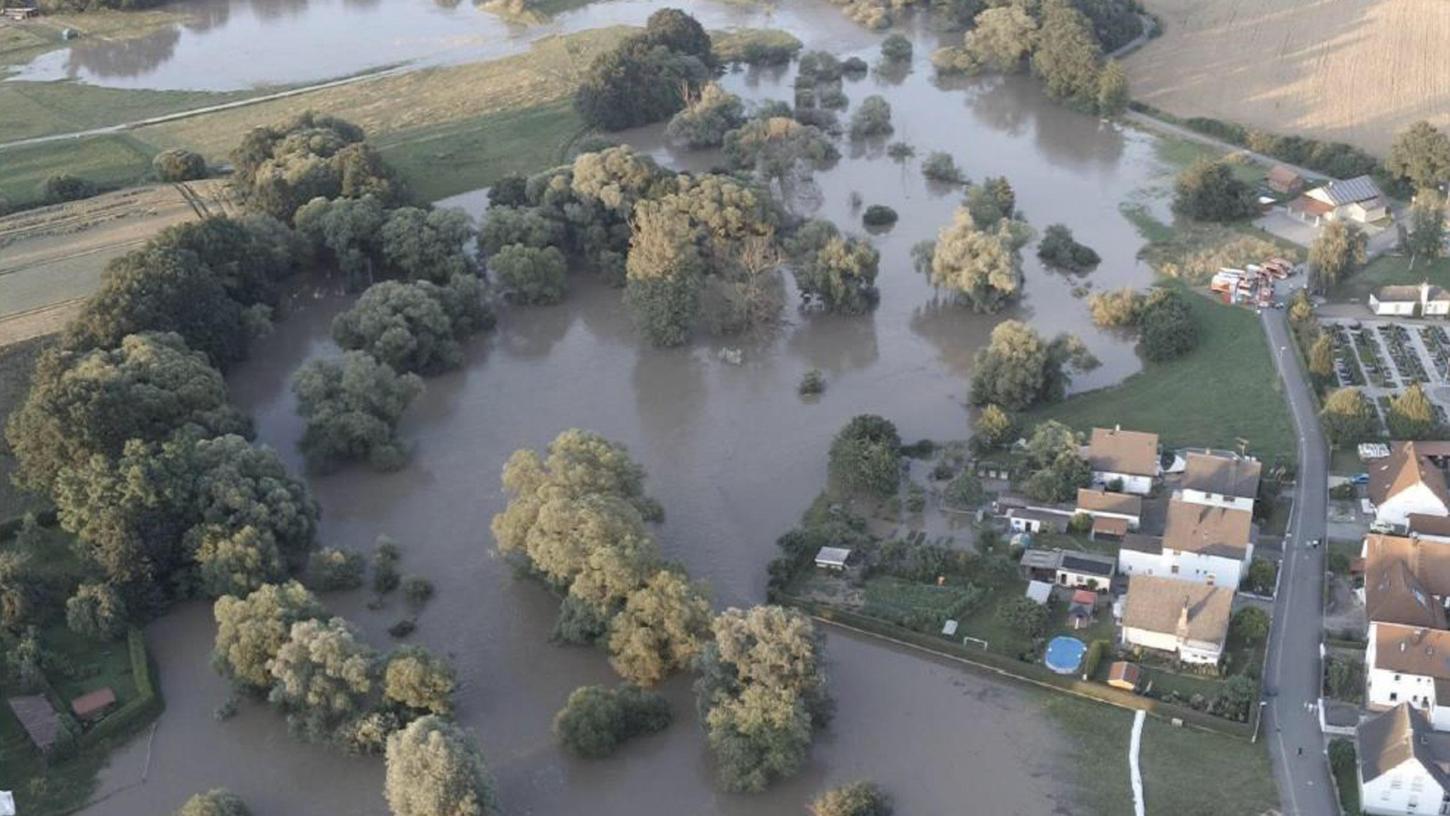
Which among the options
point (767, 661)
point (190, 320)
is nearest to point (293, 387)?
point (190, 320)

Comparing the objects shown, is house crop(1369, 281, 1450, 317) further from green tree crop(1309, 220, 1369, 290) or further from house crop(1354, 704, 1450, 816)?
house crop(1354, 704, 1450, 816)

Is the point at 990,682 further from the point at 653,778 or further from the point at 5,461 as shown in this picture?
the point at 5,461

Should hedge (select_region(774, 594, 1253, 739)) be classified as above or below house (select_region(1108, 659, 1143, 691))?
below

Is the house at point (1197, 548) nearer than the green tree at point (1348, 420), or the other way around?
the house at point (1197, 548)

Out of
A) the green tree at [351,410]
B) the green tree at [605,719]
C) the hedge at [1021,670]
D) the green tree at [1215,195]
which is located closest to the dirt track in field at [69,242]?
the green tree at [351,410]

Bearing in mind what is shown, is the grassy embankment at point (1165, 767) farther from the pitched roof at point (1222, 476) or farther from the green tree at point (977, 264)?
the green tree at point (977, 264)

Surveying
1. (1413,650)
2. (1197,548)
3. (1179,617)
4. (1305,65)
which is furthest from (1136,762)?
(1305,65)

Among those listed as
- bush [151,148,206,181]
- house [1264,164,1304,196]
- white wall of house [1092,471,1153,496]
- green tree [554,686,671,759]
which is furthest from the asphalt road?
bush [151,148,206,181]
